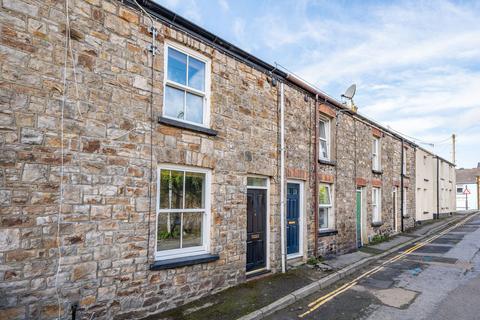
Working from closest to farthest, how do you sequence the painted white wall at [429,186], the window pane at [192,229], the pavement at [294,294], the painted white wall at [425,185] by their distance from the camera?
the pavement at [294,294] → the window pane at [192,229] → the painted white wall at [425,185] → the painted white wall at [429,186]

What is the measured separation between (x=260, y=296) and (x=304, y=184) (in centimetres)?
420

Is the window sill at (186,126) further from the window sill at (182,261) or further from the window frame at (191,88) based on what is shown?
the window sill at (182,261)

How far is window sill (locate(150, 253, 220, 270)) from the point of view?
561 cm

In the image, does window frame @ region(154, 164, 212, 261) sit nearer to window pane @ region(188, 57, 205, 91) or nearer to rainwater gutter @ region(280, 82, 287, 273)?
window pane @ region(188, 57, 205, 91)

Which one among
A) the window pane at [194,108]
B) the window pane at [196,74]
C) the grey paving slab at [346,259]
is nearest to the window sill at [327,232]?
the grey paving slab at [346,259]

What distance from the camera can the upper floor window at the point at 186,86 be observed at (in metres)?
6.20

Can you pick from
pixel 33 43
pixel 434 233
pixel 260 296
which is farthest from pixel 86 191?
pixel 434 233

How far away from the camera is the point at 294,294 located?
675cm

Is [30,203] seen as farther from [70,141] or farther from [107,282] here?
[107,282]

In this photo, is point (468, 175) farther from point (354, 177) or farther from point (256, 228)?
point (256, 228)

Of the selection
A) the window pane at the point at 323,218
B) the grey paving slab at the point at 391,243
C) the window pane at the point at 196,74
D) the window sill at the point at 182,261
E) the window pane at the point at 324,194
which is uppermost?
the window pane at the point at 196,74

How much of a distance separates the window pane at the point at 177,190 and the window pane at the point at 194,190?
0.43 ft

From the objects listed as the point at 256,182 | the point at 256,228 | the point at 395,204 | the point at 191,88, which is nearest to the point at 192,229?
the point at 256,228

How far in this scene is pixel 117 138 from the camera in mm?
5227
